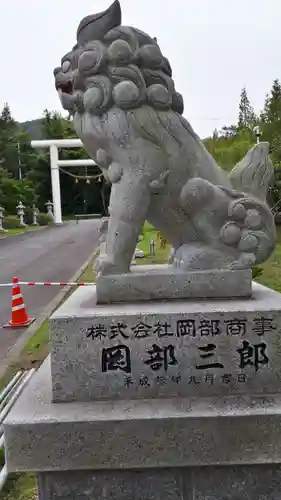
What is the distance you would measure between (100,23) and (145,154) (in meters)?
0.62

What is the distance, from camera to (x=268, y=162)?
7.89 feet

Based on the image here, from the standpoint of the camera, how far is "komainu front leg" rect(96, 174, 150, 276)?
2.22m

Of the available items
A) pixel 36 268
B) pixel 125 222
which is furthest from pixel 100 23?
pixel 36 268

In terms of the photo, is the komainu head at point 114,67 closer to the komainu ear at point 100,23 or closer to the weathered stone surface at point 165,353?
the komainu ear at point 100,23

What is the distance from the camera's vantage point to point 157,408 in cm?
193

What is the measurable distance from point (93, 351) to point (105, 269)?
39 cm

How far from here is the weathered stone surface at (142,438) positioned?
73.2 inches

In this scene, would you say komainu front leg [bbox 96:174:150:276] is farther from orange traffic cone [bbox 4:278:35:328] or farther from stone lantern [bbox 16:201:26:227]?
stone lantern [bbox 16:201:26:227]

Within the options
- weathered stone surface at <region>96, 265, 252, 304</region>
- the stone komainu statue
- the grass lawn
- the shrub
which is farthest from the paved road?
the shrub

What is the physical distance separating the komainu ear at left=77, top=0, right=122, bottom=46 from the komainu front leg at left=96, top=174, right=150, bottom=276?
2.12ft

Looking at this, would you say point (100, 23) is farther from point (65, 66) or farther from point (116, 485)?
point (116, 485)

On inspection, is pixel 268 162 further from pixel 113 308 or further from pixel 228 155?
pixel 228 155

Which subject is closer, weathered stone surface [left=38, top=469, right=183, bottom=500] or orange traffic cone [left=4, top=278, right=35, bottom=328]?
weathered stone surface [left=38, top=469, right=183, bottom=500]

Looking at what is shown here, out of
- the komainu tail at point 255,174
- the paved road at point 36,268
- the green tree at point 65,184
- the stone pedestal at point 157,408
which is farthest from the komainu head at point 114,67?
the green tree at point 65,184
